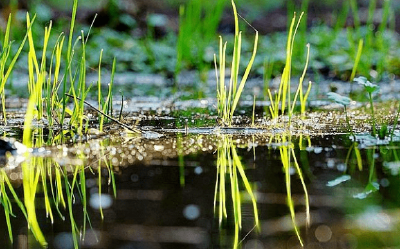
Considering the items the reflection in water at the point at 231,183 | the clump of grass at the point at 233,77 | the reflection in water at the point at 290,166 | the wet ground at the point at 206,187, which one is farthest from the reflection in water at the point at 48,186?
the clump of grass at the point at 233,77

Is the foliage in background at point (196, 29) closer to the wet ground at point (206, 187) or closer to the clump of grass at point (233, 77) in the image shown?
the clump of grass at point (233, 77)

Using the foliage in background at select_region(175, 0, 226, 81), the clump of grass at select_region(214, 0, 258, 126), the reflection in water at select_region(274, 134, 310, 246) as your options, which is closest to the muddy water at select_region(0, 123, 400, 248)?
the reflection in water at select_region(274, 134, 310, 246)

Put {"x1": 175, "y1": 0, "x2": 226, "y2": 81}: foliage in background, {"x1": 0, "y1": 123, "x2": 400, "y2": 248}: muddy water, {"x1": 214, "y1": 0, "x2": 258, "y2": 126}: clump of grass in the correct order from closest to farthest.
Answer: {"x1": 0, "y1": 123, "x2": 400, "y2": 248}: muddy water < {"x1": 214, "y1": 0, "x2": 258, "y2": 126}: clump of grass < {"x1": 175, "y1": 0, "x2": 226, "y2": 81}: foliage in background

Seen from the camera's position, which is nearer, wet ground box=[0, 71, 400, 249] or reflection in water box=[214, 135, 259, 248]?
wet ground box=[0, 71, 400, 249]

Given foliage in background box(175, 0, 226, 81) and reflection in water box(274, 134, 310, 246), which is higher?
foliage in background box(175, 0, 226, 81)

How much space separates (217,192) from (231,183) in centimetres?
8

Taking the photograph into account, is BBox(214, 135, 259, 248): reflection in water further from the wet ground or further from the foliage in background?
the foliage in background

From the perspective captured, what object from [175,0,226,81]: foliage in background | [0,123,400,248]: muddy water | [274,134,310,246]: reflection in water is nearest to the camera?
[0,123,400,248]: muddy water

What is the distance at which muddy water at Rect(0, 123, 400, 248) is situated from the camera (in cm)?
98

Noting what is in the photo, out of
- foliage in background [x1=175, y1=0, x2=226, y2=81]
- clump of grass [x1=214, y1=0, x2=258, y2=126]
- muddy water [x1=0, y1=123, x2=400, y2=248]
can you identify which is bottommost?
muddy water [x1=0, y1=123, x2=400, y2=248]

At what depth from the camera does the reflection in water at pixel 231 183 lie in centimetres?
110

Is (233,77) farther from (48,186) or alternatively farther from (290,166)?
(48,186)

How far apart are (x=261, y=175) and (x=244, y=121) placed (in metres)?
1.01

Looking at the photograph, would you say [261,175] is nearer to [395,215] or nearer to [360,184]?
[360,184]
